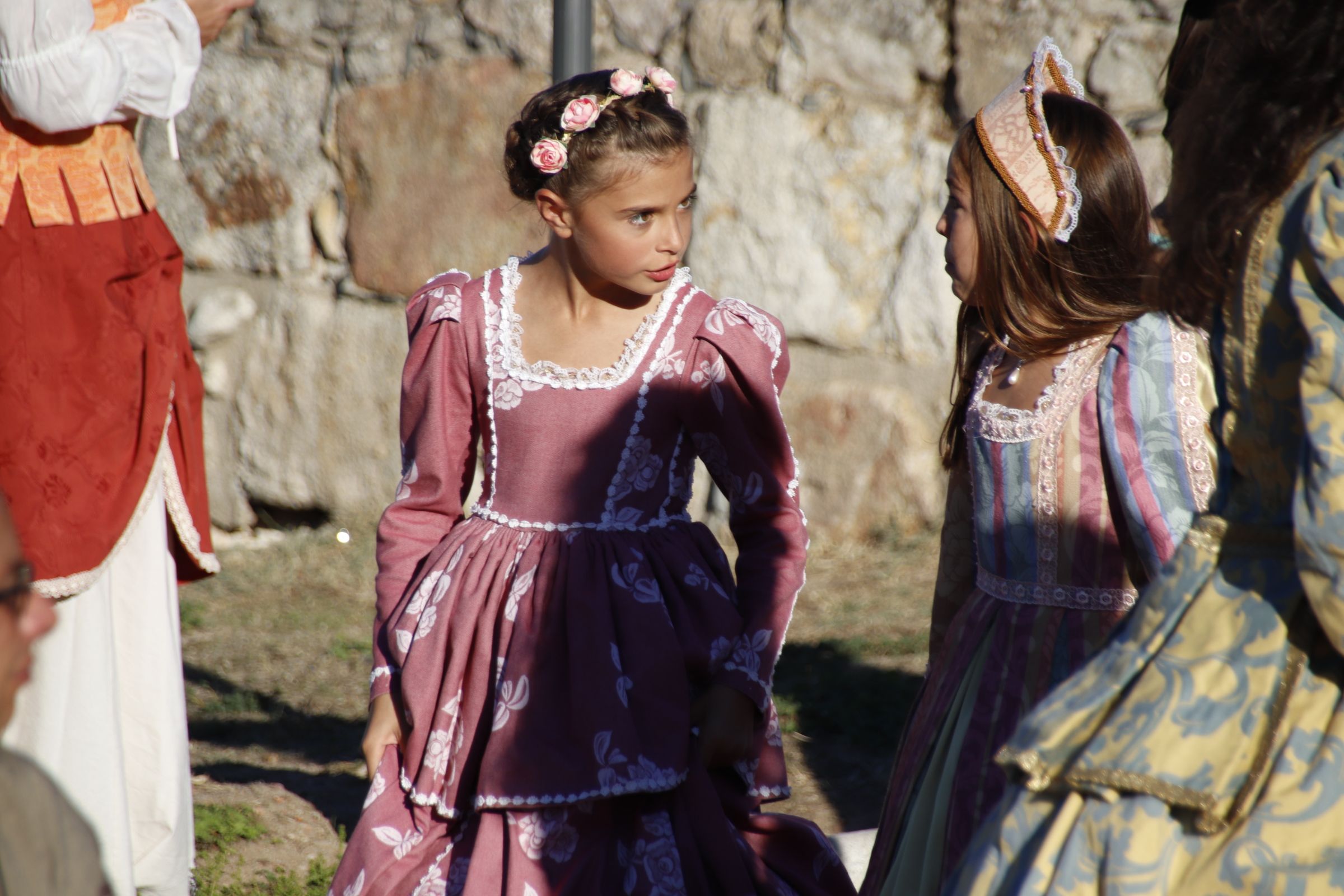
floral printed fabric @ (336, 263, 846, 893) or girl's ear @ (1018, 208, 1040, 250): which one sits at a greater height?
Result: girl's ear @ (1018, 208, 1040, 250)

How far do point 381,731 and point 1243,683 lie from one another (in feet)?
4.58

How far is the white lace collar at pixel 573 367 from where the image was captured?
220 cm

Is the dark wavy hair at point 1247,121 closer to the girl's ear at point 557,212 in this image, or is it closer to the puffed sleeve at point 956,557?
the puffed sleeve at point 956,557

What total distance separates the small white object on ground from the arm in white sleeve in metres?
1.97

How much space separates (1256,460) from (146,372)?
2144 mm

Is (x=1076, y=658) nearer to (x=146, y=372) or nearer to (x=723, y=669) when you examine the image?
(x=723, y=669)

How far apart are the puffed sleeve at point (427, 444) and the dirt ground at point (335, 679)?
0.79 m

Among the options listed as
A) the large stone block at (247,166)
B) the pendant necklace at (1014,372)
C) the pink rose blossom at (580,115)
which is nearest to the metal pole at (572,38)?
the pink rose blossom at (580,115)

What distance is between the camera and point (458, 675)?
2127 millimetres

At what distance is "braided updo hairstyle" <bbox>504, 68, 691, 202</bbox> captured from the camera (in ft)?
7.20

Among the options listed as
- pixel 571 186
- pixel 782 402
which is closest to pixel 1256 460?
pixel 571 186

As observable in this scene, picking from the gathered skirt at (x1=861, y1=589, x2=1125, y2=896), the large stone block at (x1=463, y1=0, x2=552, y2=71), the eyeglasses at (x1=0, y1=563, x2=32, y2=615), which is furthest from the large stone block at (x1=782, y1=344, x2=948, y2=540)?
the eyeglasses at (x1=0, y1=563, x2=32, y2=615)

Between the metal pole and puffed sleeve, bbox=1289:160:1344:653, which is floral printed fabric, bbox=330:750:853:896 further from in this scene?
the metal pole

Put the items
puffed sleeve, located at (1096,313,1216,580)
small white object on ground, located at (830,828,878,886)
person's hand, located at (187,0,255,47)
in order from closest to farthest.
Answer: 1. puffed sleeve, located at (1096,313,1216,580)
2. small white object on ground, located at (830,828,878,886)
3. person's hand, located at (187,0,255,47)
